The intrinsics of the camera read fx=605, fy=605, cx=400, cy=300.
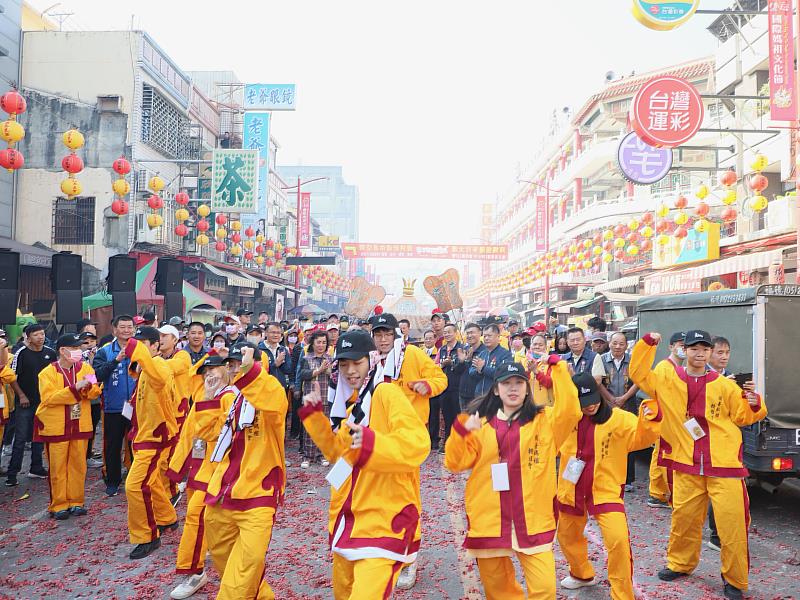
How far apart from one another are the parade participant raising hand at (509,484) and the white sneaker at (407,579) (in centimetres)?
122

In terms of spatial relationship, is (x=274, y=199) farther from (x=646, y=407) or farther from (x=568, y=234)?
(x=646, y=407)

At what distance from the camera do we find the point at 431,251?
4572cm

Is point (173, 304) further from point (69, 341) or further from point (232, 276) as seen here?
point (232, 276)

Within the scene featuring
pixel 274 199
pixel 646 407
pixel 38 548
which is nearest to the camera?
pixel 646 407

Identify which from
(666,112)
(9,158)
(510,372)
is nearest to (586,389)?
(510,372)

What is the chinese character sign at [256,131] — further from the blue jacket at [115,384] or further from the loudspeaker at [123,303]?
the blue jacket at [115,384]

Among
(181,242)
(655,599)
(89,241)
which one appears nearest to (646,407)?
(655,599)

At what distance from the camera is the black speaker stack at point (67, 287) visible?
40.1 ft

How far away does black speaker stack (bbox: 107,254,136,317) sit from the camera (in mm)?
13852

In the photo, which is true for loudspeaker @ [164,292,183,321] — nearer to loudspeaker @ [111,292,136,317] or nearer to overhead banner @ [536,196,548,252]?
loudspeaker @ [111,292,136,317]

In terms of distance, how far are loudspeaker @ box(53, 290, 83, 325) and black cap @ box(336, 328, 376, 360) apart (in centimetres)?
1043

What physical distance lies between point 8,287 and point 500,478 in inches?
417

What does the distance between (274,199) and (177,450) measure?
39650mm

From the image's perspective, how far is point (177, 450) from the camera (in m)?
5.20
